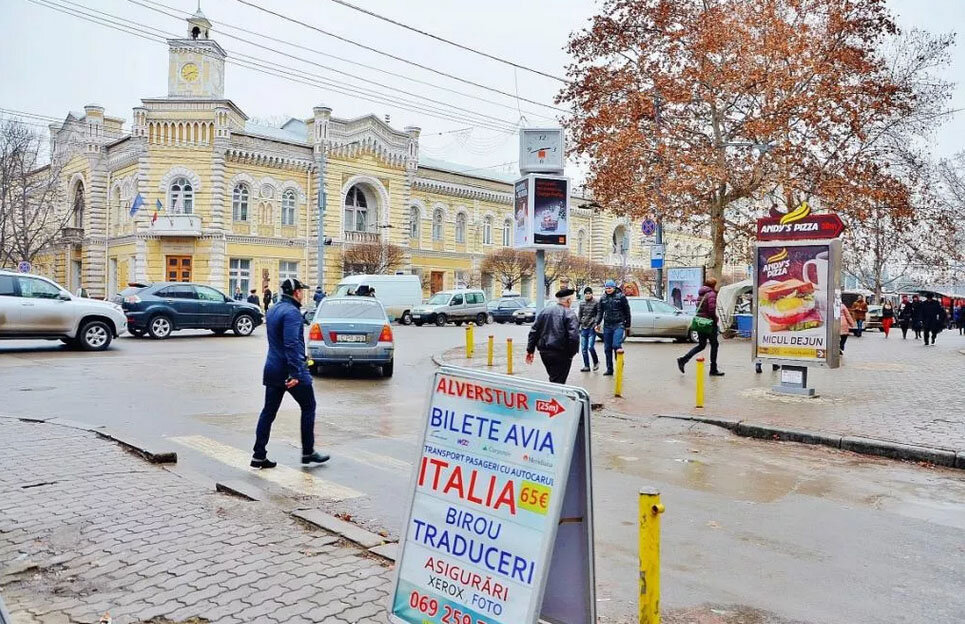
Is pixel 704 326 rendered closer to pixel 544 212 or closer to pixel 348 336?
pixel 544 212

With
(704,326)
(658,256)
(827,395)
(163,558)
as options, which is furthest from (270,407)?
(658,256)

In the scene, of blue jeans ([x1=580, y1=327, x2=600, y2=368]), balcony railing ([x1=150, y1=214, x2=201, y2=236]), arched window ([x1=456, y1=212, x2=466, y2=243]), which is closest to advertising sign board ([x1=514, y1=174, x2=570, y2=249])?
blue jeans ([x1=580, y1=327, x2=600, y2=368])

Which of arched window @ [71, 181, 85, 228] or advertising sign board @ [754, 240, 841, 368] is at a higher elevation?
arched window @ [71, 181, 85, 228]

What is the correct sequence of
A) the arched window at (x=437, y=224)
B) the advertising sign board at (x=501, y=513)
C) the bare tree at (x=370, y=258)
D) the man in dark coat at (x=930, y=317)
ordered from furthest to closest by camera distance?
1. the arched window at (x=437, y=224)
2. the bare tree at (x=370, y=258)
3. the man in dark coat at (x=930, y=317)
4. the advertising sign board at (x=501, y=513)

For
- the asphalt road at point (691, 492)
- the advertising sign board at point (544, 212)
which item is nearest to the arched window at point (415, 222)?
the asphalt road at point (691, 492)

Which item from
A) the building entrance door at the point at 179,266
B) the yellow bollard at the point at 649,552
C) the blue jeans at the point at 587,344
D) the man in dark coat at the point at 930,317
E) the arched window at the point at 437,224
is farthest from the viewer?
the arched window at the point at 437,224

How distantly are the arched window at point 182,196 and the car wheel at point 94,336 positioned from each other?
2782cm

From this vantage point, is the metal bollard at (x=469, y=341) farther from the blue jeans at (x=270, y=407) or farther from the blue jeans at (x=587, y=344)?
the blue jeans at (x=270, y=407)

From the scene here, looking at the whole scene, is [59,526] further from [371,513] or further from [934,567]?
[934,567]

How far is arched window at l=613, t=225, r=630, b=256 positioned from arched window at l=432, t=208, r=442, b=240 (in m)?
20.2

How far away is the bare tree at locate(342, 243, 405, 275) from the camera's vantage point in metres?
48.9

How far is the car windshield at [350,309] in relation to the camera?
1494 centimetres

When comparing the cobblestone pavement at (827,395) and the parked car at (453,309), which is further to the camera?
the parked car at (453,309)

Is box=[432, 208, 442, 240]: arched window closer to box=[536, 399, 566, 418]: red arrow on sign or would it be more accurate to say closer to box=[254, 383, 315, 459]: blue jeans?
box=[254, 383, 315, 459]: blue jeans
